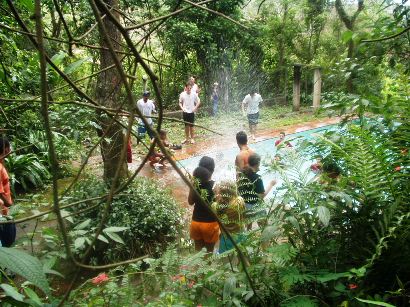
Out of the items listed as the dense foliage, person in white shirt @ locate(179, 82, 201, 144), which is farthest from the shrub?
person in white shirt @ locate(179, 82, 201, 144)

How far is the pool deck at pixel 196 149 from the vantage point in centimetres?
687

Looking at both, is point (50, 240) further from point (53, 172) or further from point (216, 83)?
point (216, 83)

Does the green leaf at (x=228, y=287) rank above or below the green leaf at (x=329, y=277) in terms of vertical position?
below

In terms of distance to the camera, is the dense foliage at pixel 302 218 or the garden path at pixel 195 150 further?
the garden path at pixel 195 150

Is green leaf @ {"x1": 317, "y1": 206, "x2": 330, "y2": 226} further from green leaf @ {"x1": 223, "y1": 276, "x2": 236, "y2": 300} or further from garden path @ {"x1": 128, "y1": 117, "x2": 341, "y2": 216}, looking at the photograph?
garden path @ {"x1": 128, "y1": 117, "x2": 341, "y2": 216}

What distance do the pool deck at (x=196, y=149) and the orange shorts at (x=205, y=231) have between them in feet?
7.39

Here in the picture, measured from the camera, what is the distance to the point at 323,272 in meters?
1.69

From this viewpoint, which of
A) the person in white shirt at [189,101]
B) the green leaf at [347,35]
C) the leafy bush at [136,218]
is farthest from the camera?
the person in white shirt at [189,101]

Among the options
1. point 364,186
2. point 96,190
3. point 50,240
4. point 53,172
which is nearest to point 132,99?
point 53,172

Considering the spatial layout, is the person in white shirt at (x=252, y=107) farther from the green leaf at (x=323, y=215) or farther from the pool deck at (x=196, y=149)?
the green leaf at (x=323, y=215)

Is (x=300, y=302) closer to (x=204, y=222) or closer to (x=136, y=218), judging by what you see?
(x=204, y=222)

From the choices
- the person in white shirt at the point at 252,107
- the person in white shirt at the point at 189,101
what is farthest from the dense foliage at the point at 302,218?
the person in white shirt at the point at 252,107

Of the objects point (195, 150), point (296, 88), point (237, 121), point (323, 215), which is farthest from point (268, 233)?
point (296, 88)

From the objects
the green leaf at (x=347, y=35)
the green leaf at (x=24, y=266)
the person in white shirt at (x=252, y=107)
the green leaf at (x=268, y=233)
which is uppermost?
the green leaf at (x=347, y=35)
